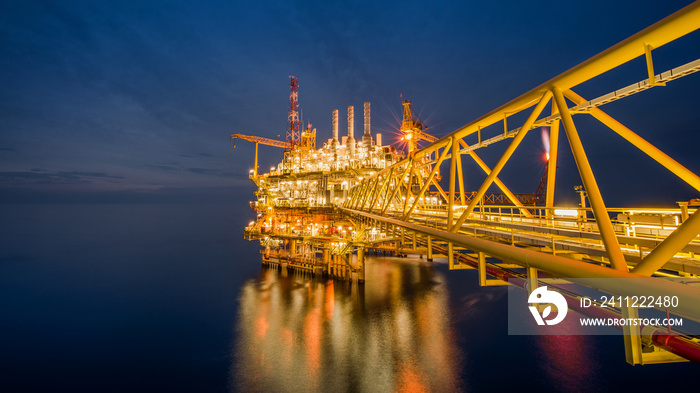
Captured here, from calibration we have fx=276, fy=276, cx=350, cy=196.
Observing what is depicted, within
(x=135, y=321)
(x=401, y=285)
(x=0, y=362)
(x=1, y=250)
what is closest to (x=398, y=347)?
(x=401, y=285)

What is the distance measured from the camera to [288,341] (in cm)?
3145

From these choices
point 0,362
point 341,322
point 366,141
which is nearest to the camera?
point 0,362

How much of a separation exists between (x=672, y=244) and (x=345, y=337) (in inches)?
1296

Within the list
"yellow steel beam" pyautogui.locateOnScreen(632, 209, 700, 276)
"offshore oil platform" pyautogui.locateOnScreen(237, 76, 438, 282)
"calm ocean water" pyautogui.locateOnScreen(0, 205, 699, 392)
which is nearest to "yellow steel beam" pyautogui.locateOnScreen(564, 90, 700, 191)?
"yellow steel beam" pyautogui.locateOnScreen(632, 209, 700, 276)

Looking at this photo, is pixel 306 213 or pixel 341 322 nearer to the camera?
pixel 341 322

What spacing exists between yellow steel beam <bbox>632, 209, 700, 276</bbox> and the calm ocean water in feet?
84.5

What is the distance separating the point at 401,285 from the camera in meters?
48.8

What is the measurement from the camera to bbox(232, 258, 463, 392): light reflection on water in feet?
83.7

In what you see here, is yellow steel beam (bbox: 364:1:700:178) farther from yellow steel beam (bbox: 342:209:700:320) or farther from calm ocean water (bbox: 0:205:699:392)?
calm ocean water (bbox: 0:205:699:392)

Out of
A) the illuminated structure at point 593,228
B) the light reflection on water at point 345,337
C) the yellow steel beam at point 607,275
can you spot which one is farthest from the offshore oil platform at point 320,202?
the yellow steel beam at point 607,275

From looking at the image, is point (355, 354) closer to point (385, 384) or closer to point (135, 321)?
Result: point (385, 384)

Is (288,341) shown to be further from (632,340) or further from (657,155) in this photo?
(657,155)

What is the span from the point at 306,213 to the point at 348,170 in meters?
12.0

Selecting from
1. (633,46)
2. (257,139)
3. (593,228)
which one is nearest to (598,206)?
(633,46)
